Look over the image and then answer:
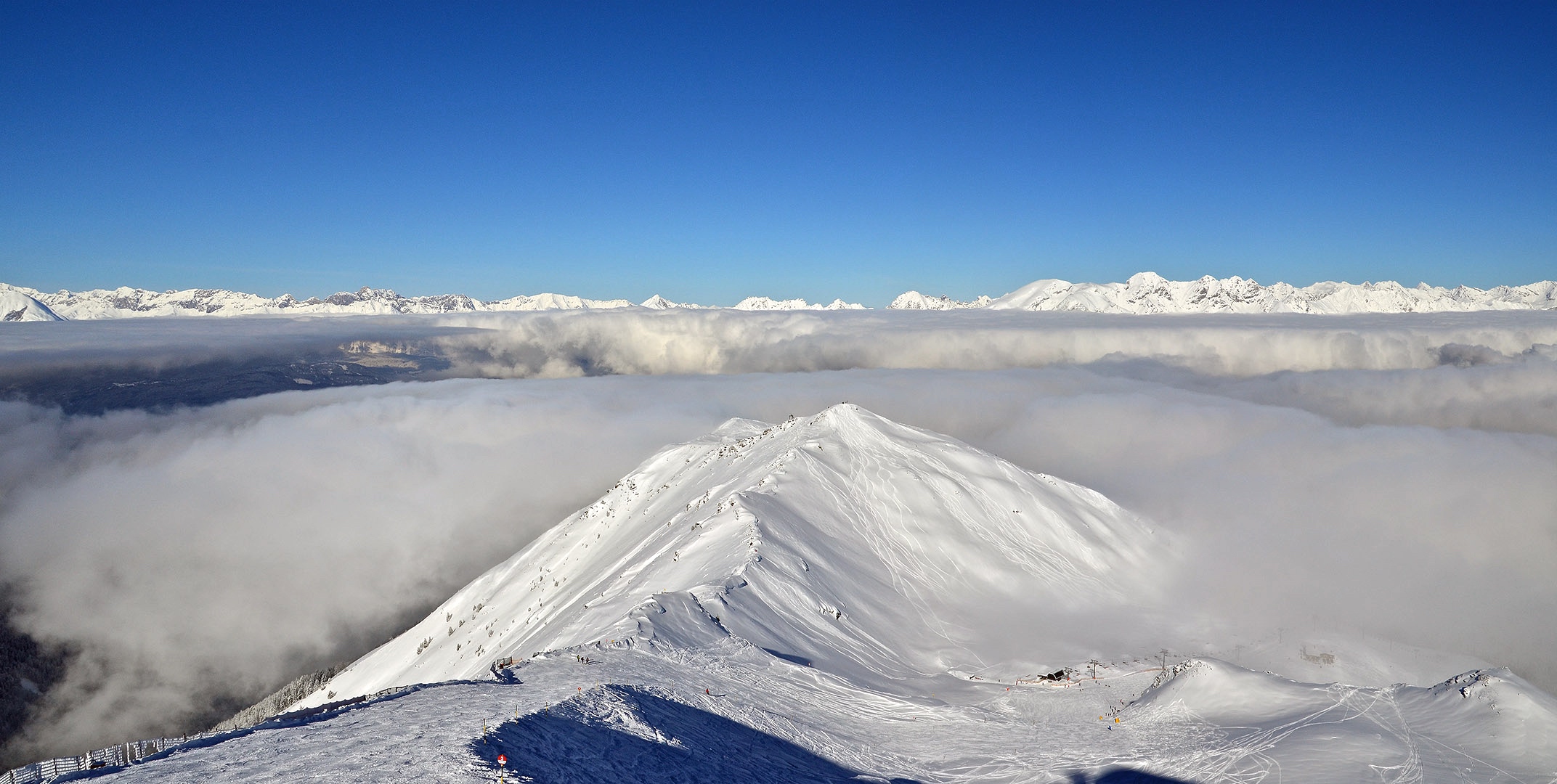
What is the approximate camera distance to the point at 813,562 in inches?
2931

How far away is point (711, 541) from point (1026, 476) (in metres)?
58.0

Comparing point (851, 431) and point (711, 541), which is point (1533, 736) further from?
point (851, 431)

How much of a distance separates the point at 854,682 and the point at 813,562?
2456 cm

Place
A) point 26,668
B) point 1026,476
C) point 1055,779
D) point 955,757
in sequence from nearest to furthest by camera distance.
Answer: point 1055,779 < point 955,757 < point 1026,476 < point 26,668

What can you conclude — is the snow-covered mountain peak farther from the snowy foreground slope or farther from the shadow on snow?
the shadow on snow

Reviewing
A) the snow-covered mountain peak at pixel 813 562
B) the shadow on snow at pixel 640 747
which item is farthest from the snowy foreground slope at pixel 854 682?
the snow-covered mountain peak at pixel 813 562

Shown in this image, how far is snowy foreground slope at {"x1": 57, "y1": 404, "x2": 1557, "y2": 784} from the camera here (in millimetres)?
27969

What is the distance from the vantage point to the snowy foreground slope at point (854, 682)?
27969 millimetres

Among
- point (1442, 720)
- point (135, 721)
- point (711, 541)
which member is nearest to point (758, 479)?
point (711, 541)

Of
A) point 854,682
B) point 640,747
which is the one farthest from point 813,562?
point 640,747

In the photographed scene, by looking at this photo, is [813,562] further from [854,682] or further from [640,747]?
[640,747]

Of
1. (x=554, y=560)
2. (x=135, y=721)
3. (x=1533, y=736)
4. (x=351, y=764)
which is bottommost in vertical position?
(x=135, y=721)

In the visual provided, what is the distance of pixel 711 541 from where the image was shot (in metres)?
76.7

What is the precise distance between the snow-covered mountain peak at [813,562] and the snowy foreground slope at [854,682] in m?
0.44
